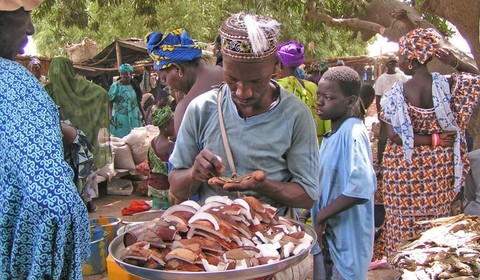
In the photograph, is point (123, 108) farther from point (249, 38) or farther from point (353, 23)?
point (249, 38)

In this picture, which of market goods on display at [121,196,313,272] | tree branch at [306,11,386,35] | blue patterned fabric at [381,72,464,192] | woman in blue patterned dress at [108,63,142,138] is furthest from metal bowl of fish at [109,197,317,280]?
woman in blue patterned dress at [108,63,142,138]

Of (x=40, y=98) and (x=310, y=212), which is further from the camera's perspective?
(x=310, y=212)

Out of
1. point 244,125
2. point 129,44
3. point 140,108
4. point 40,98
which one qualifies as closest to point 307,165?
point 244,125

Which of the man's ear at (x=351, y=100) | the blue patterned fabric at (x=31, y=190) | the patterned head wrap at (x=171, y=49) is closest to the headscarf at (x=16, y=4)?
the blue patterned fabric at (x=31, y=190)

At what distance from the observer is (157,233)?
1.69 meters

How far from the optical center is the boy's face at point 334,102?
3.10 m

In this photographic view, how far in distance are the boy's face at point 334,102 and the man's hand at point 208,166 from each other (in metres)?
1.39

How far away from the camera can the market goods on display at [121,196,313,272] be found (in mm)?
1572

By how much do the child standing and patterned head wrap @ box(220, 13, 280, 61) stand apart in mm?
1175

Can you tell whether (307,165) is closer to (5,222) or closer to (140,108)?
(5,222)

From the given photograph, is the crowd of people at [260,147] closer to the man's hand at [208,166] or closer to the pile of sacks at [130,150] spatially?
the man's hand at [208,166]

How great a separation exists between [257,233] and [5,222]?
0.78m

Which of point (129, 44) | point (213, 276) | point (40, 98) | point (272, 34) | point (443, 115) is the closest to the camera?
point (213, 276)

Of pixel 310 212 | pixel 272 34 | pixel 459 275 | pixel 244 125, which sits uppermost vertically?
pixel 272 34
